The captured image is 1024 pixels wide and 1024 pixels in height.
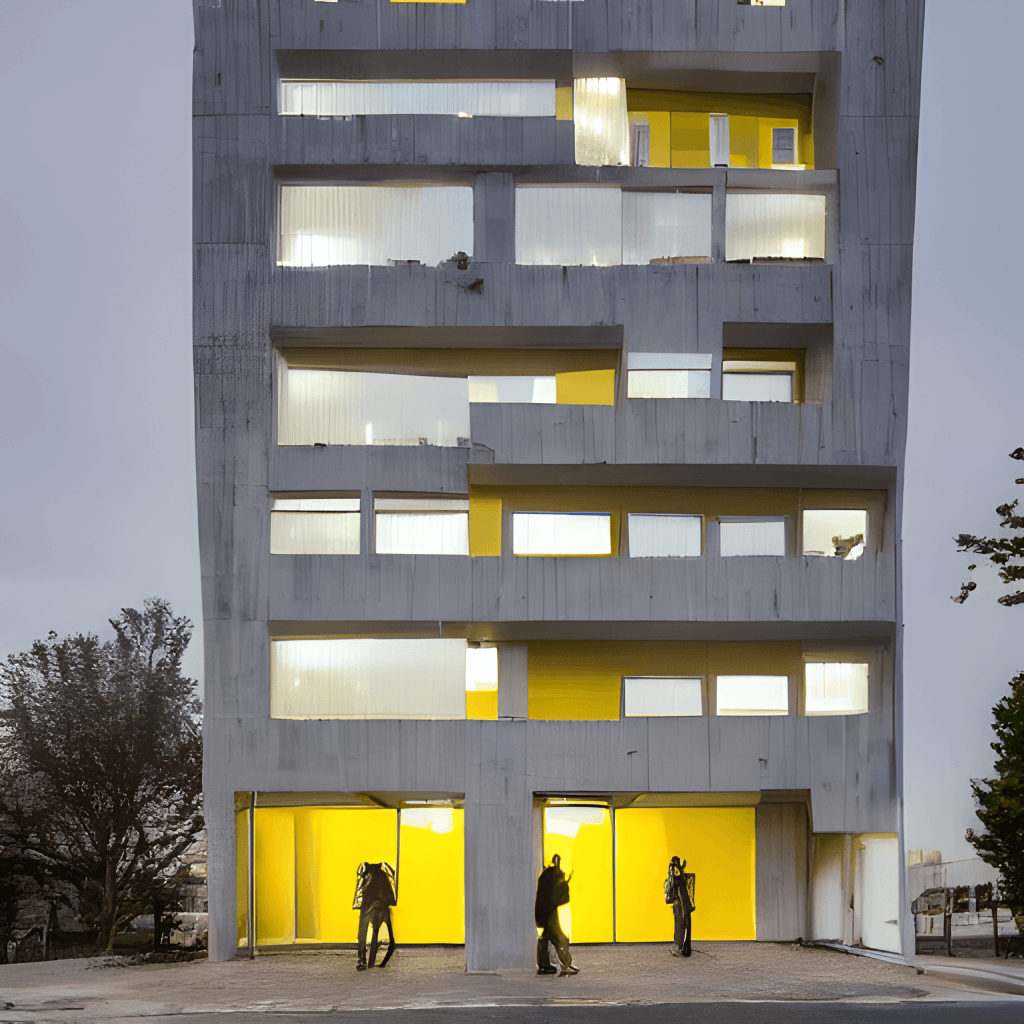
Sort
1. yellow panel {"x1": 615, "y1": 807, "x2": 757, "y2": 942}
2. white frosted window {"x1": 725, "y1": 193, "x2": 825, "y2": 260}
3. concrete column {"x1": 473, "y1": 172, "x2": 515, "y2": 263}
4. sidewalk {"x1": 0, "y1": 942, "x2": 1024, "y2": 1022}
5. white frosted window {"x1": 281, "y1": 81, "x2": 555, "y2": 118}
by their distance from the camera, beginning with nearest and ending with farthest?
sidewalk {"x1": 0, "y1": 942, "x2": 1024, "y2": 1022}
concrete column {"x1": 473, "y1": 172, "x2": 515, "y2": 263}
yellow panel {"x1": 615, "y1": 807, "x2": 757, "y2": 942}
white frosted window {"x1": 725, "y1": 193, "x2": 825, "y2": 260}
white frosted window {"x1": 281, "y1": 81, "x2": 555, "y2": 118}

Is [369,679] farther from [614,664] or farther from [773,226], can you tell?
[773,226]

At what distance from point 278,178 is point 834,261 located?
12.1 m

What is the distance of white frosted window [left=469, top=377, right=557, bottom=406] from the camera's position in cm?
2641

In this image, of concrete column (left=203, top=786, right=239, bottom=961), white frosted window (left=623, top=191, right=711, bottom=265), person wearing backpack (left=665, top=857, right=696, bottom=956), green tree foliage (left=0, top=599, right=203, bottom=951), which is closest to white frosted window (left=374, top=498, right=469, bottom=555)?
concrete column (left=203, top=786, right=239, bottom=961)

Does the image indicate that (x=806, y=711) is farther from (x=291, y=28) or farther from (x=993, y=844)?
(x=291, y=28)

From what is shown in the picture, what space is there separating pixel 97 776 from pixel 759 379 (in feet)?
73.3

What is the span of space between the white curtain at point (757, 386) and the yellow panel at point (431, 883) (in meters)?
11.1

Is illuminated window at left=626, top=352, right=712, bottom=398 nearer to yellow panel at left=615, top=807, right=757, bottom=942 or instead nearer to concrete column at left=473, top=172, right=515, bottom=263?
concrete column at left=473, top=172, right=515, bottom=263

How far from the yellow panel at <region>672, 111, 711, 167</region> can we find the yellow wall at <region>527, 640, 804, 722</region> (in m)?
11.1

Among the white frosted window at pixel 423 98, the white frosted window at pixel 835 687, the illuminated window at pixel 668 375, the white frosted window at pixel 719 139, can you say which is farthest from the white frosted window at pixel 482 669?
the white frosted window at pixel 719 139

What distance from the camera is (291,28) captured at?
25688mm

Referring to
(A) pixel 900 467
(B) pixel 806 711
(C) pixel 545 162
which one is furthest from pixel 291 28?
(B) pixel 806 711

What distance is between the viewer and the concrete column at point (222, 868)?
23.7 m

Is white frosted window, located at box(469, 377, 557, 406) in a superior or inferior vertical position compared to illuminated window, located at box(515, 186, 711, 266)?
inferior
